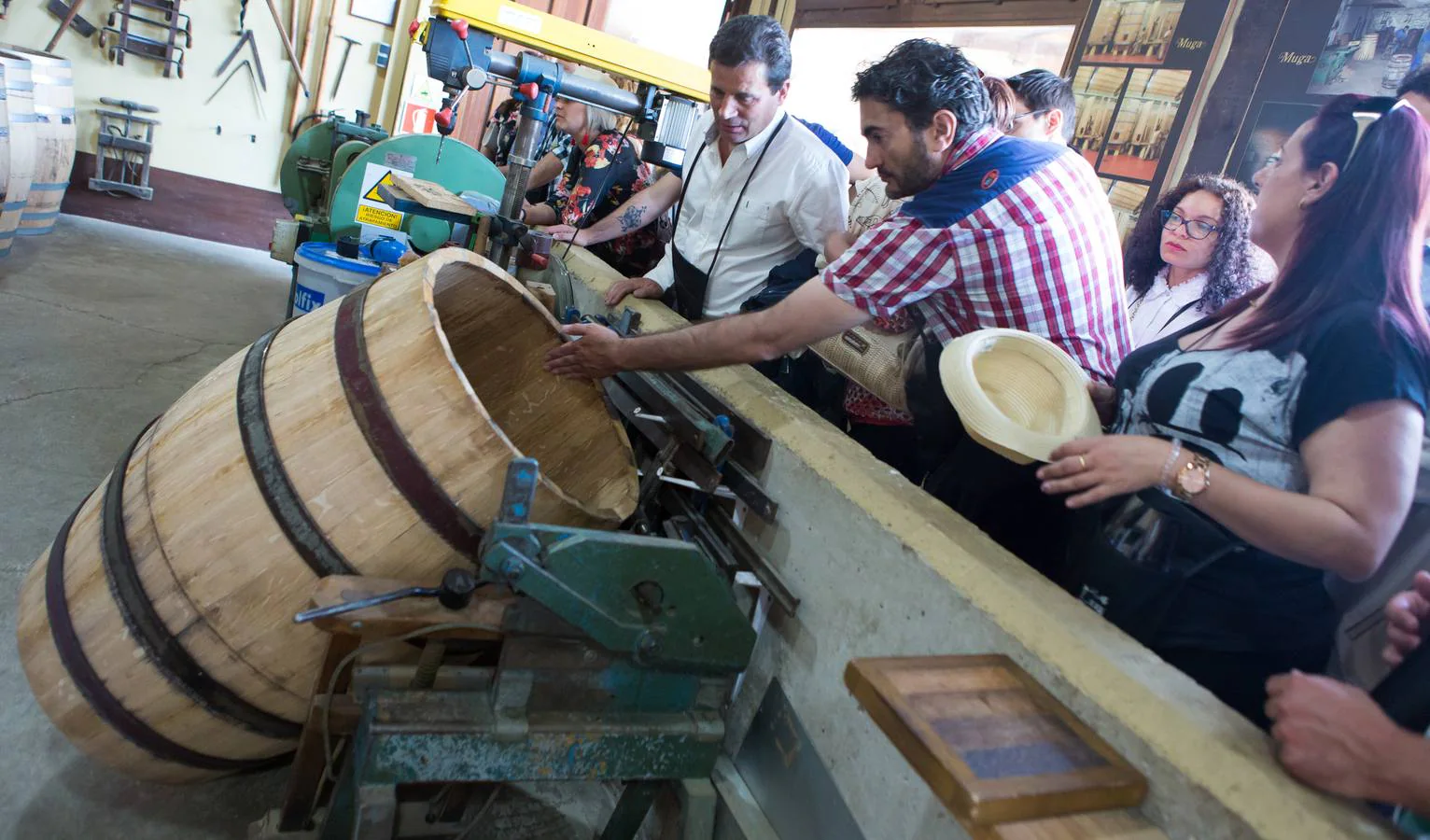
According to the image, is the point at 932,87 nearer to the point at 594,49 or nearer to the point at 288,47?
the point at 594,49

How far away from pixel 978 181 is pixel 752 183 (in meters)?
1.06

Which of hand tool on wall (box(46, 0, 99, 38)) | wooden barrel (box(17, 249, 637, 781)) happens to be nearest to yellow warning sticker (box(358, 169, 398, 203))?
wooden barrel (box(17, 249, 637, 781))

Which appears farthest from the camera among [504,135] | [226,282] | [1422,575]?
[226,282]

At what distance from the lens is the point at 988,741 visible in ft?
3.07

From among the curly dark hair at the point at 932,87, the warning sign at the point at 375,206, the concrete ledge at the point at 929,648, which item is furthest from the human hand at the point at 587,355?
the warning sign at the point at 375,206

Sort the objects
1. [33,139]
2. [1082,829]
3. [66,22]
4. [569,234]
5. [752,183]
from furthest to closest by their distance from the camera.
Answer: [66,22], [33,139], [569,234], [752,183], [1082,829]

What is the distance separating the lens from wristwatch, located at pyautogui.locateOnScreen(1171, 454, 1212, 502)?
1141 mm

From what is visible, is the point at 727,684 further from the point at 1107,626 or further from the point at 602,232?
the point at 602,232

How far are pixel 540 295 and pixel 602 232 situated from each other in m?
1.00

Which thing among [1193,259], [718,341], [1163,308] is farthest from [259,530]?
[1193,259]

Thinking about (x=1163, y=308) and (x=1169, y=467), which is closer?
(x=1169, y=467)

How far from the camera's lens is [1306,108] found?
6.95 ft

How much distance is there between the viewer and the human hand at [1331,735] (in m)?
0.89

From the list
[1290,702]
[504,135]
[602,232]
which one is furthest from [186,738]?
[504,135]
